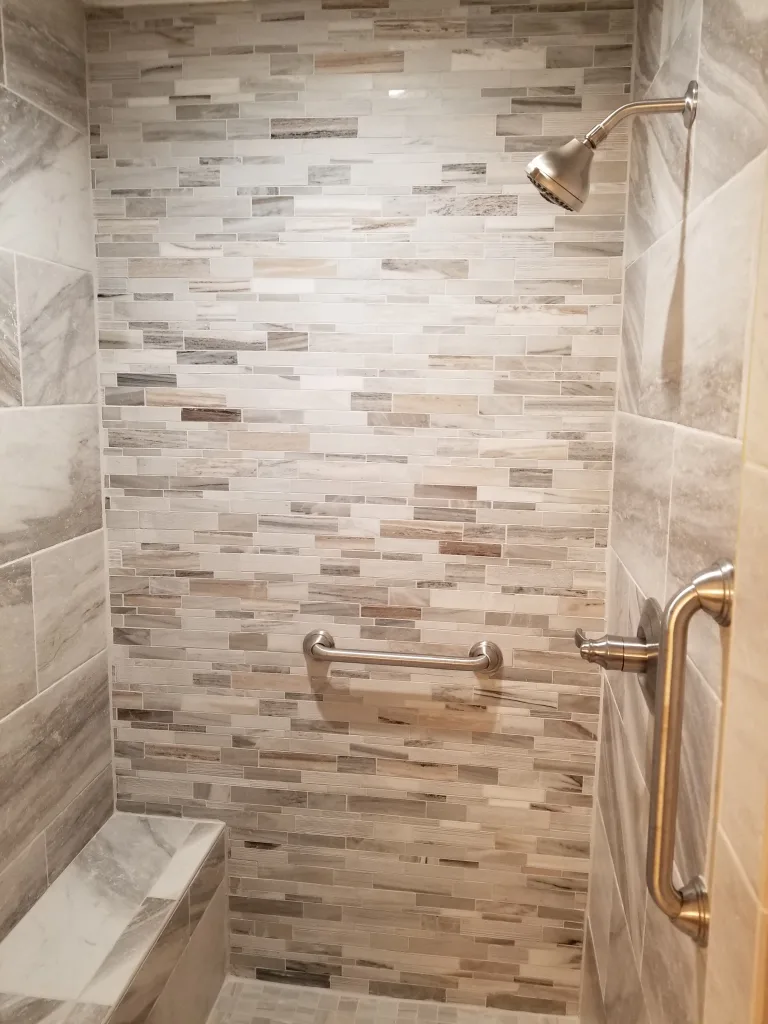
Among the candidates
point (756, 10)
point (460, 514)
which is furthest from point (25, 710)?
point (756, 10)

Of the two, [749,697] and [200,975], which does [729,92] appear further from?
[200,975]

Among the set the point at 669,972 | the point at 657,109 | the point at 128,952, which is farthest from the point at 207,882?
the point at 657,109

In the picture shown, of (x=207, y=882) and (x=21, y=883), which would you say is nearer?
(x=21, y=883)

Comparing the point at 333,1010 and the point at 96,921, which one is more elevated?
the point at 96,921

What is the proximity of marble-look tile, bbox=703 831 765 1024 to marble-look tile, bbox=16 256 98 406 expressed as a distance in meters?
1.41

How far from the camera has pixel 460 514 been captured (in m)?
1.66

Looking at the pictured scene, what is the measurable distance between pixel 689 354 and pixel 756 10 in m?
0.38

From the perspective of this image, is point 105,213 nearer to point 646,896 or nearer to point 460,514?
point 460,514

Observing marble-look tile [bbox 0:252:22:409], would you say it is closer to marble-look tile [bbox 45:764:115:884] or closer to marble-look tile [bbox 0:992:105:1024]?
marble-look tile [bbox 45:764:115:884]

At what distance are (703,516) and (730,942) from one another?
0.45 m

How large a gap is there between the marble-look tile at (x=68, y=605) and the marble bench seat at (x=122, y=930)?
45 centimetres

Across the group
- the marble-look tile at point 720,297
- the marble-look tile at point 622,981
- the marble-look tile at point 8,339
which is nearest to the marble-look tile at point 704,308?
the marble-look tile at point 720,297

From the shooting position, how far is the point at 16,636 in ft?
4.80

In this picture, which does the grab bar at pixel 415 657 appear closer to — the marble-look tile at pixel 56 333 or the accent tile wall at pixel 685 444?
the accent tile wall at pixel 685 444
